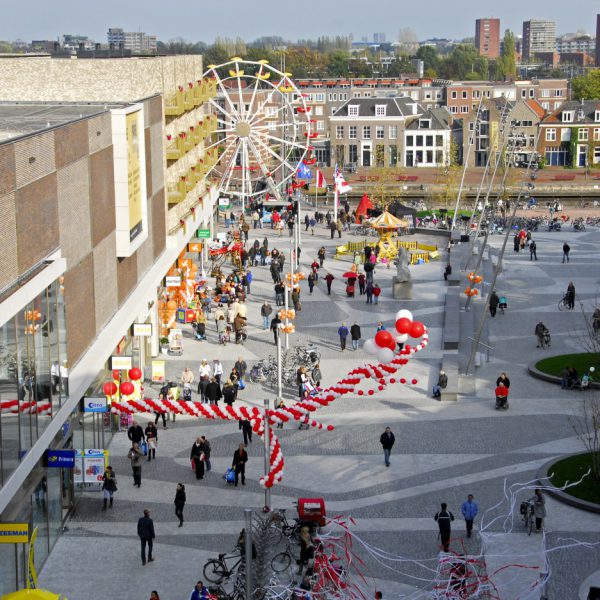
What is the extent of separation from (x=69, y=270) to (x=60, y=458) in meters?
4.52

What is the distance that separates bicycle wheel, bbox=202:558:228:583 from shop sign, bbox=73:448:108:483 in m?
4.48

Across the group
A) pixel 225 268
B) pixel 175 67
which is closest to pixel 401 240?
pixel 225 268

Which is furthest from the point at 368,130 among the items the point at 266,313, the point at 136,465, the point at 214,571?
the point at 214,571

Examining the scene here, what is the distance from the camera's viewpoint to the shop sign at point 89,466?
29.1 m

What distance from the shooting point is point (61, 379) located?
26969 millimetres

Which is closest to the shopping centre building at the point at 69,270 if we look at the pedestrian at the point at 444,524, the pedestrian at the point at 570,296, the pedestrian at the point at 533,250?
the pedestrian at the point at 444,524

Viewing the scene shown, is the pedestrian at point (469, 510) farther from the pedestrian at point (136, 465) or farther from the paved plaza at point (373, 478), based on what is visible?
the pedestrian at point (136, 465)

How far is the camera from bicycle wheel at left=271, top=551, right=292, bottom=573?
83.8ft

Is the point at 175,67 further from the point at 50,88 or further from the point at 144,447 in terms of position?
the point at 144,447

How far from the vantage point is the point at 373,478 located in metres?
31.3

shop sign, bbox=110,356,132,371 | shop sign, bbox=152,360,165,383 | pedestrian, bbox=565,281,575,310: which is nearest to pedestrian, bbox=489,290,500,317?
pedestrian, bbox=565,281,575,310

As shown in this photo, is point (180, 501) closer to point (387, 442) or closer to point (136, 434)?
point (136, 434)

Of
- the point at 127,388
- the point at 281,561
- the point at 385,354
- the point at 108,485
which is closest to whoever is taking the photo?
the point at 281,561

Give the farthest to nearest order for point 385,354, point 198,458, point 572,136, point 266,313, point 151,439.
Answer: point 572,136
point 266,313
point 151,439
point 198,458
point 385,354
